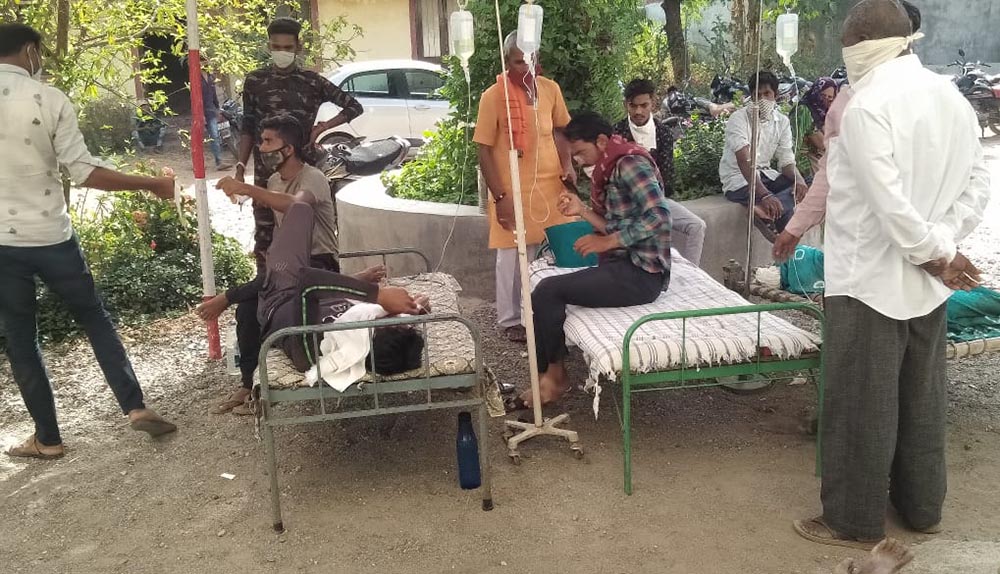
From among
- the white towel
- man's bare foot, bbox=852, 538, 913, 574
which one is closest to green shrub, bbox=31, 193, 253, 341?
the white towel

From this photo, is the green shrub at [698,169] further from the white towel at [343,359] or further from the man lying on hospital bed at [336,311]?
the white towel at [343,359]

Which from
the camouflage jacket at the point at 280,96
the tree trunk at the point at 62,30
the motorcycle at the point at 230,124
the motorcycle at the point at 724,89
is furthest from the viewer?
the motorcycle at the point at 230,124

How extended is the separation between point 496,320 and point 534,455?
201 cm

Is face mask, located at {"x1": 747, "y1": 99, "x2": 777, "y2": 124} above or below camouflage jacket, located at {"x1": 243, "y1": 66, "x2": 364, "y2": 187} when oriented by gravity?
below

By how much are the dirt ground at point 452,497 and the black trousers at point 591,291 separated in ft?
1.74

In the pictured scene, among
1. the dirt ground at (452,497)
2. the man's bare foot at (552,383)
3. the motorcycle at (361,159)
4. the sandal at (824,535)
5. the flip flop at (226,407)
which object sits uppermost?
the motorcycle at (361,159)

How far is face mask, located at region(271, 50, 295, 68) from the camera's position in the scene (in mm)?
5117

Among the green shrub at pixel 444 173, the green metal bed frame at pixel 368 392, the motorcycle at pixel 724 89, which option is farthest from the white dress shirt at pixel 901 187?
the motorcycle at pixel 724 89

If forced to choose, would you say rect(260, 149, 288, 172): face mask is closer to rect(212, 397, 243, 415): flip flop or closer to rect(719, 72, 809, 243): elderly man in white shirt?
rect(212, 397, 243, 415): flip flop

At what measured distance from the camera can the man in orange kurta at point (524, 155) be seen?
5.12 metres

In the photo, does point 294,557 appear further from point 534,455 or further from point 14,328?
point 14,328

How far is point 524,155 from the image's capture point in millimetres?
5258

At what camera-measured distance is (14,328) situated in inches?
165

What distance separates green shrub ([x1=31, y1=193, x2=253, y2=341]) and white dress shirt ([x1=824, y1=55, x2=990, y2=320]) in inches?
195
